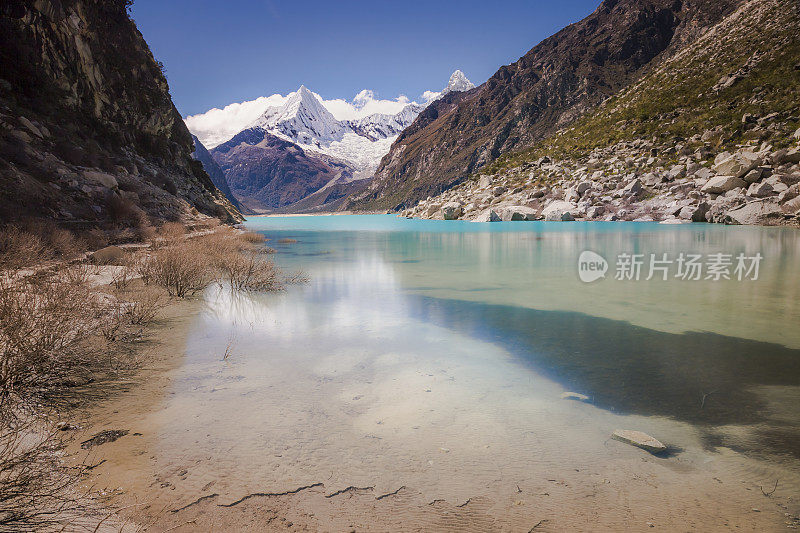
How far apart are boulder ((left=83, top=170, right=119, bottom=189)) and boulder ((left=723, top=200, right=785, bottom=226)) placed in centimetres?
5269

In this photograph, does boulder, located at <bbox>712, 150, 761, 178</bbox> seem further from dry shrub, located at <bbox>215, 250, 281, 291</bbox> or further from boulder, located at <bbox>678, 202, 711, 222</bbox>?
dry shrub, located at <bbox>215, 250, 281, 291</bbox>

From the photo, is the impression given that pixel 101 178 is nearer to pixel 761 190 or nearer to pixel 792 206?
pixel 792 206

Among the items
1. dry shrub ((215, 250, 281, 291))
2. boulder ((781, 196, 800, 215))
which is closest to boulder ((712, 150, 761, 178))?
boulder ((781, 196, 800, 215))

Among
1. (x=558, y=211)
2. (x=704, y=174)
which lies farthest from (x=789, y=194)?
(x=558, y=211)

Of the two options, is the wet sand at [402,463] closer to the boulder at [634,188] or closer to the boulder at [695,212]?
the boulder at [695,212]

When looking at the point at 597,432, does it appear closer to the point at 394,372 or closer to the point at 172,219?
the point at 394,372

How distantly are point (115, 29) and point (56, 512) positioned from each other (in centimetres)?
4994

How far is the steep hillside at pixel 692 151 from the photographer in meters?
44.2

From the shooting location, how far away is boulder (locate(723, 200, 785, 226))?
1489 inches

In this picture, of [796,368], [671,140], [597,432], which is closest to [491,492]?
[597,432]

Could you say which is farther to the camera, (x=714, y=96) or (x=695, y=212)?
(x=714, y=96)

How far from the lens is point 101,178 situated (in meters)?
24.5

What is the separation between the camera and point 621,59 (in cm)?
14400

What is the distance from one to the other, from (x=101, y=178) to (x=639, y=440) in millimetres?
29237
